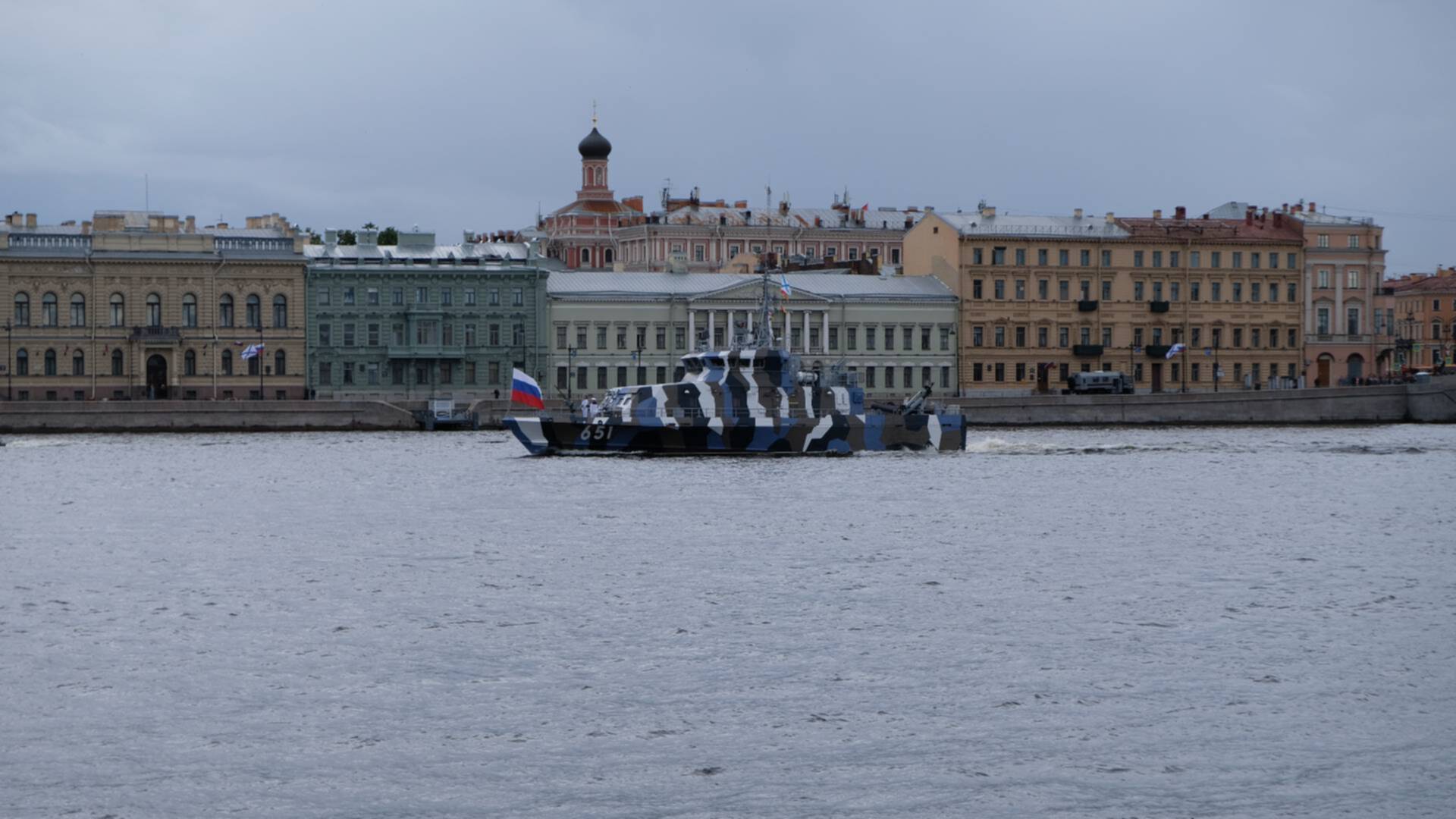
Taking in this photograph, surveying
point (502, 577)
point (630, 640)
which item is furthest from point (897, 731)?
point (502, 577)

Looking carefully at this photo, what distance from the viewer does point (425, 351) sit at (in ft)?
255

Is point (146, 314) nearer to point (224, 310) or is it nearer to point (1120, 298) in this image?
point (224, 310)

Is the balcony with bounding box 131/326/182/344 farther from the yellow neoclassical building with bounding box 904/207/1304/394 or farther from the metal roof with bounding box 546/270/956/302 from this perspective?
the yellow neoclassical building with bounding box 904/207/1304/394

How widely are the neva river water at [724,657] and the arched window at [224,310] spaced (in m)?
38.8

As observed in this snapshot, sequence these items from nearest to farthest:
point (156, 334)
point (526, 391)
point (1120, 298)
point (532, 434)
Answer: point (526, 391), point (532, 434), point (156, 334), point (1120, 298)

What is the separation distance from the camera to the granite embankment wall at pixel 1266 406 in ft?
247

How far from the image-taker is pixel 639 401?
51750 mm

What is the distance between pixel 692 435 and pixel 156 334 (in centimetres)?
3049

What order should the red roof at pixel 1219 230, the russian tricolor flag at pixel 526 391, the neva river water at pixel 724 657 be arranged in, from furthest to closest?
1. the red roof at pixel 1219 230
2. the russian tricolor flag at pixel 526 391
3. the neva river water at pixel 724 657

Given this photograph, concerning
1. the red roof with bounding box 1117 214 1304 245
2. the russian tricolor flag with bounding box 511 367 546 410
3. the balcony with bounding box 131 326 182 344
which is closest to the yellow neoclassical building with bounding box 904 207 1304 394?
the red roof with bounding box 1117 214 1304 245

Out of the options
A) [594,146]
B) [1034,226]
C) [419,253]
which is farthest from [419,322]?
[594,146]

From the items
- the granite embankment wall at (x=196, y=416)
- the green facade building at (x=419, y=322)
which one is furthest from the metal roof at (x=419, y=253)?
the granite embankment wall at (x=196, y=416)

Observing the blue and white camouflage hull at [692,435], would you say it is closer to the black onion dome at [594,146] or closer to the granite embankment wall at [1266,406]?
the granite embankment wall at [1266,406]

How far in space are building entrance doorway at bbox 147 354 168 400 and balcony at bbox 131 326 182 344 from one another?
770mm
